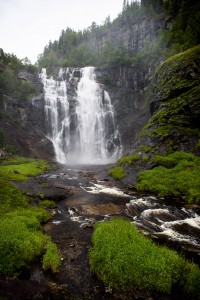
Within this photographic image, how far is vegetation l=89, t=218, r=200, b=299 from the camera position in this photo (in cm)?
883

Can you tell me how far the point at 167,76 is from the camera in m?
40.2

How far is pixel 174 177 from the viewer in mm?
23609

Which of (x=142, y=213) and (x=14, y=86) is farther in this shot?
(x=14, y=86)

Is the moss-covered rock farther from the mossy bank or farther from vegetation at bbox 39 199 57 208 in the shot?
vegetation at bbox 39 199 57 208

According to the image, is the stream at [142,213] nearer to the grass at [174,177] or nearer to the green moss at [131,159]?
the grass at [174,177]

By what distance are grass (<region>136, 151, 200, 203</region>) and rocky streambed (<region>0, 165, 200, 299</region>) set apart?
5.21 feet

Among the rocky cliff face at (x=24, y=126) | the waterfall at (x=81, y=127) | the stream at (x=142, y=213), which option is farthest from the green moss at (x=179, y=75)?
the rocky cliff face at (x=24, y=126)

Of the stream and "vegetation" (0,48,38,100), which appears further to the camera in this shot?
"vegetation" (0,48,38,100)

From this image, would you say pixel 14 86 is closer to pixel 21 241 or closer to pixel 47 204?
pixel 47 204

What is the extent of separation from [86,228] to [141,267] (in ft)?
19.2

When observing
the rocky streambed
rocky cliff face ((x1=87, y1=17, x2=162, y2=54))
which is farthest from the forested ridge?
the rocky streambed

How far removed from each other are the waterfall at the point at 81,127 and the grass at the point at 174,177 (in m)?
34.7

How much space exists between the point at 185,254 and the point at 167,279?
9.25 feet

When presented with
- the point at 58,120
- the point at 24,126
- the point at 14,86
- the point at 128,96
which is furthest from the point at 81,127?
the point at 14,86
